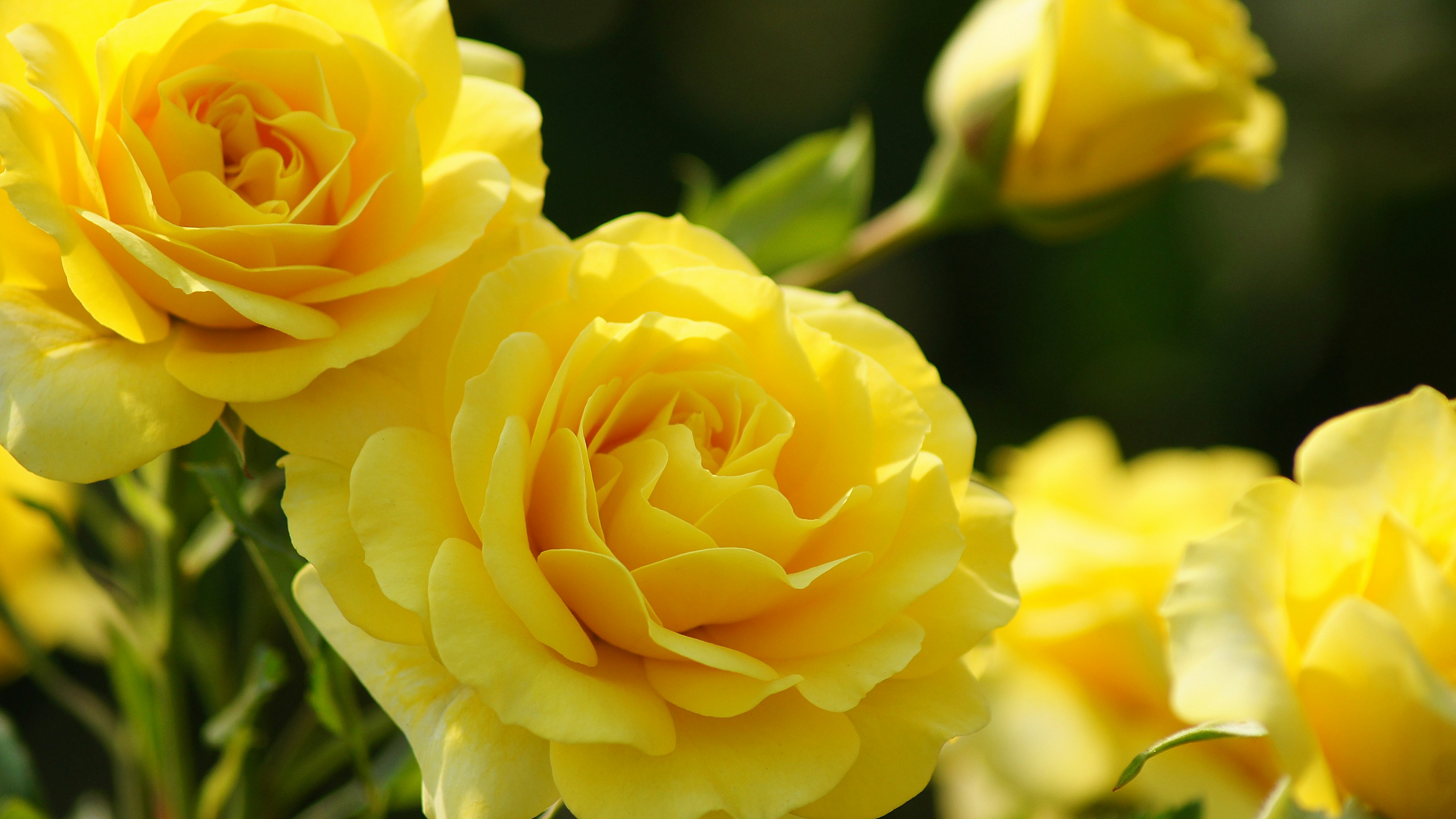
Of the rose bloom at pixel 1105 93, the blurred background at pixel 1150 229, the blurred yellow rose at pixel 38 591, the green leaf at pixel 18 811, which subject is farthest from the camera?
the blurred background at pixel 1150 229

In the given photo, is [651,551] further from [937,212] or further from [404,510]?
[937,212]

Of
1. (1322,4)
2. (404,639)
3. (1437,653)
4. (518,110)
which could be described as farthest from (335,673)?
(1322,4)

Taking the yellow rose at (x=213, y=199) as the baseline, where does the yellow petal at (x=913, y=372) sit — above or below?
below

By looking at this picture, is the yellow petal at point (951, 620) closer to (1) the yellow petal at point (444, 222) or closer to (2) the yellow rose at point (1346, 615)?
(2) the yellow rose at point (1346, 615)

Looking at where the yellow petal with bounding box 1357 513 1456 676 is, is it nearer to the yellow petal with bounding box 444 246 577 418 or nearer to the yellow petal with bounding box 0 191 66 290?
the yellow petal with bounding box 444 246 577 418

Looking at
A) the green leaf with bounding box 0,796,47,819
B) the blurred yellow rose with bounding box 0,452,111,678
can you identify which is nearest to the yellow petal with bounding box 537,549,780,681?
the green leaf with bounding box 0,796,47,819

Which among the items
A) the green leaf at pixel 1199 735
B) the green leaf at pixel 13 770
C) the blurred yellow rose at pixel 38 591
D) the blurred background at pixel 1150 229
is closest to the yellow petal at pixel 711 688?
the green leaf at pixel 1199 735

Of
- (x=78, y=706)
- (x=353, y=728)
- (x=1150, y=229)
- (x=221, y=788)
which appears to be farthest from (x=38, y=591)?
(x=1150, y=229)
